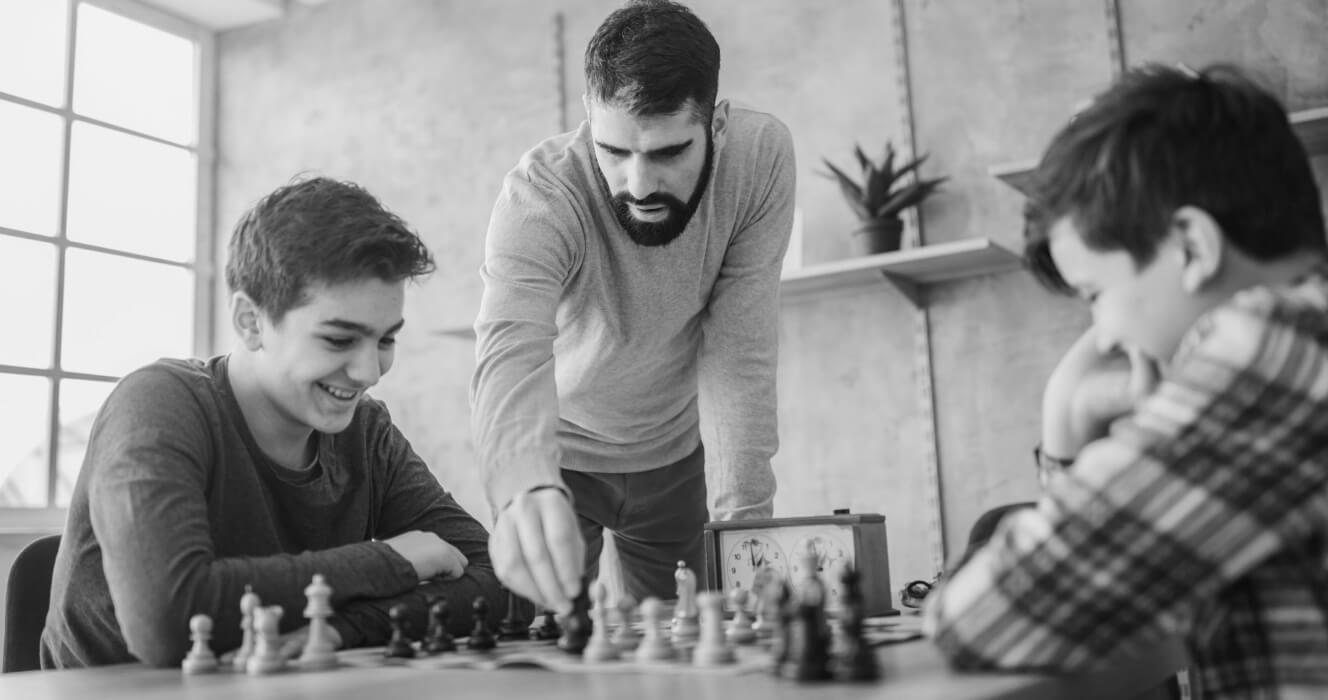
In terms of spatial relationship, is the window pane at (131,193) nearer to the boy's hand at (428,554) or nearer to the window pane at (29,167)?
the window pane at (29,167)

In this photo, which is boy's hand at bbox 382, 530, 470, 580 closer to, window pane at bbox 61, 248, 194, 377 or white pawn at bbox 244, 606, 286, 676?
white pawn at bbox 244, 606, 286, 676

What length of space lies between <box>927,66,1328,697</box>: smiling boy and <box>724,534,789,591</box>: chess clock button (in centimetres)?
84

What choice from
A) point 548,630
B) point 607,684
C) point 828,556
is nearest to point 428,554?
point 548,630

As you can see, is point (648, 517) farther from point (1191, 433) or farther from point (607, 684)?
point (1191, 433)

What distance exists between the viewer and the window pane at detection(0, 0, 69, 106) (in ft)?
16.4

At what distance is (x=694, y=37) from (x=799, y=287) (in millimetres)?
2129

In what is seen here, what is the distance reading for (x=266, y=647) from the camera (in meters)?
1.38

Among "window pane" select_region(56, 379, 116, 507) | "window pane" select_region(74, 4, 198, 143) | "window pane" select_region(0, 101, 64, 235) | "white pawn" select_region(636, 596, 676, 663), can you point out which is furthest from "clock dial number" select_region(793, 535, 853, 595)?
"window pane" select_region(74, 4, 198, 143)

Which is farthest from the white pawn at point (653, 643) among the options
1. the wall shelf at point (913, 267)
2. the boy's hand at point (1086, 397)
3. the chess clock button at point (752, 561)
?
the wall shelf at point (913, 267)

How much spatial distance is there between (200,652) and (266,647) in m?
0.12

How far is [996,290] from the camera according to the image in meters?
4.11

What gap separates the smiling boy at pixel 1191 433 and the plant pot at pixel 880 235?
112 inches

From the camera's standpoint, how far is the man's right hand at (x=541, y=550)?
4.81 feet

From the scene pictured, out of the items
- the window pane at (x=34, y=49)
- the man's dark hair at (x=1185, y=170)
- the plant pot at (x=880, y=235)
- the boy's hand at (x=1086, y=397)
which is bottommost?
the boy's hand at (x=1086, y=397)
